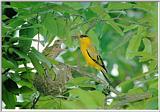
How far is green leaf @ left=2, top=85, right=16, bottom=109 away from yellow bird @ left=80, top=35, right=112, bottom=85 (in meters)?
0.18

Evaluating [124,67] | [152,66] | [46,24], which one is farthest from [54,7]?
[124,67]

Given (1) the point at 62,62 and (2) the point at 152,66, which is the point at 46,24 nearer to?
(1) the point at 62,62

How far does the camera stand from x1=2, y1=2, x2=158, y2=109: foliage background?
0.88 metres

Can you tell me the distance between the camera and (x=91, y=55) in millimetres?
976

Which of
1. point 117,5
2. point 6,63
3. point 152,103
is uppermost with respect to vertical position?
point 117,5

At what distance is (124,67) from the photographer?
150 centimetres

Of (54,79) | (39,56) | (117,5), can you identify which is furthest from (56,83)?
(117,5)

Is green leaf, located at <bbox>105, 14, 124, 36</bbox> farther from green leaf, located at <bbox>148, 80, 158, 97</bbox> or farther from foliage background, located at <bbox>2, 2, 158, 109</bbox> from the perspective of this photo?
green leaf, located at <bbox>148, 80, 158, 97</bbox>

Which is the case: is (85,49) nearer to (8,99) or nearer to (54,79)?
(54,79)

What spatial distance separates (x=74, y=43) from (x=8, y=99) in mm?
189

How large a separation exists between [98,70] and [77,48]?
77 mm

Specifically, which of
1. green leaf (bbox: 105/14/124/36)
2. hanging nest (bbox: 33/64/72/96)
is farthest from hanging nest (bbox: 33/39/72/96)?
Result: green leaf (bbox: 105/14/124/36)

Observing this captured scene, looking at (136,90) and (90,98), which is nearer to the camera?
(90,98)

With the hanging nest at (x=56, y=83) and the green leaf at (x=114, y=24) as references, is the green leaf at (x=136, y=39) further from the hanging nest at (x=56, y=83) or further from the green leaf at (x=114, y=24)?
the hanging nest at (x=56, y=83)
